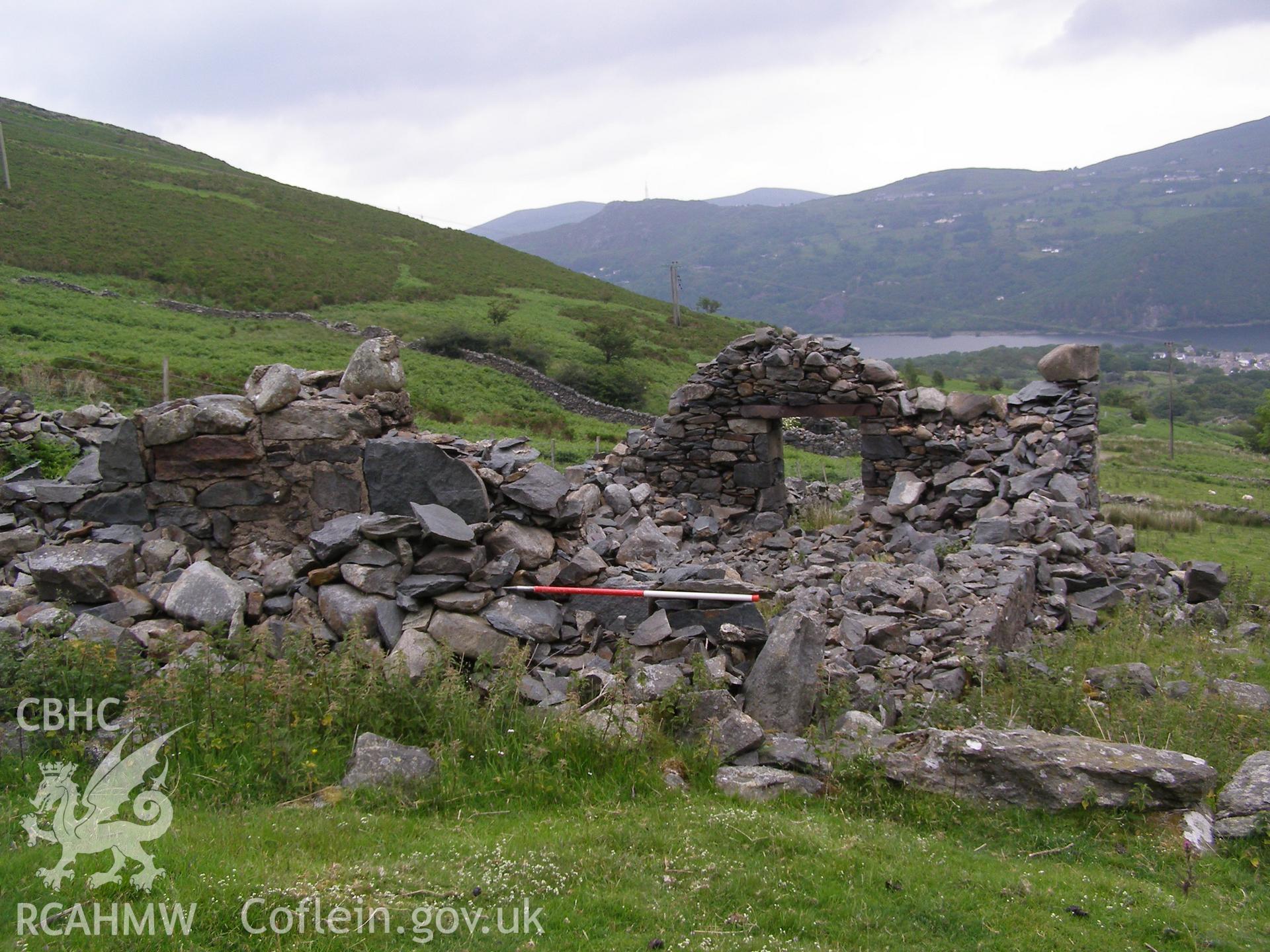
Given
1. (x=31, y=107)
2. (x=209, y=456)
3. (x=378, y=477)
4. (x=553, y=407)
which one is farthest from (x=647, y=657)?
(x=31, y=107)

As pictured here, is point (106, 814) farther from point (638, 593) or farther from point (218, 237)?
point (218, 237)

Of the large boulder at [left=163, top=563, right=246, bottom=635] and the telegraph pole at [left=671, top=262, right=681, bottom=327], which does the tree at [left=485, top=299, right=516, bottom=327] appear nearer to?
the telegraph pole at [left=671, top=262, right=681, bottom=327]

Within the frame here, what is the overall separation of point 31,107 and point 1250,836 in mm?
124513

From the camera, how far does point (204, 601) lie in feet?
22.1

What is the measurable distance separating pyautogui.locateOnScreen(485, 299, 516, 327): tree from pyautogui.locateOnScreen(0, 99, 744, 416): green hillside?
29cm

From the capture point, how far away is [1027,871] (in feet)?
14.1

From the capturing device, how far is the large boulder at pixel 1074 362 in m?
13.8

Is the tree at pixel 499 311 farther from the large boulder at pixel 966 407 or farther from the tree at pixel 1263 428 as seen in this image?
the tree at pixel 1263 428

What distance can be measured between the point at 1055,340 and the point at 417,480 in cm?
15368

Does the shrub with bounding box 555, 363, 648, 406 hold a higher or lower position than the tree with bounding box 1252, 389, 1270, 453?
higher

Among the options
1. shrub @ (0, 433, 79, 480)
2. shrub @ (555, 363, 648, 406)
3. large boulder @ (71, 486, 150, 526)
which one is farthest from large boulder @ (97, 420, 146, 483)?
shrub @ (555, 363, 648, 406)

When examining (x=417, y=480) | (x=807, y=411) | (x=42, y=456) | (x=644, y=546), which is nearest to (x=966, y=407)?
(x=807, y=411)

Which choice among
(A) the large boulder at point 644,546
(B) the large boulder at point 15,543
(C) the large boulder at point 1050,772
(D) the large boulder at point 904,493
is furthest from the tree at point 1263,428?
(B) the large boulder at point 15,543

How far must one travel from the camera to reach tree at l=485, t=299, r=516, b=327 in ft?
150
